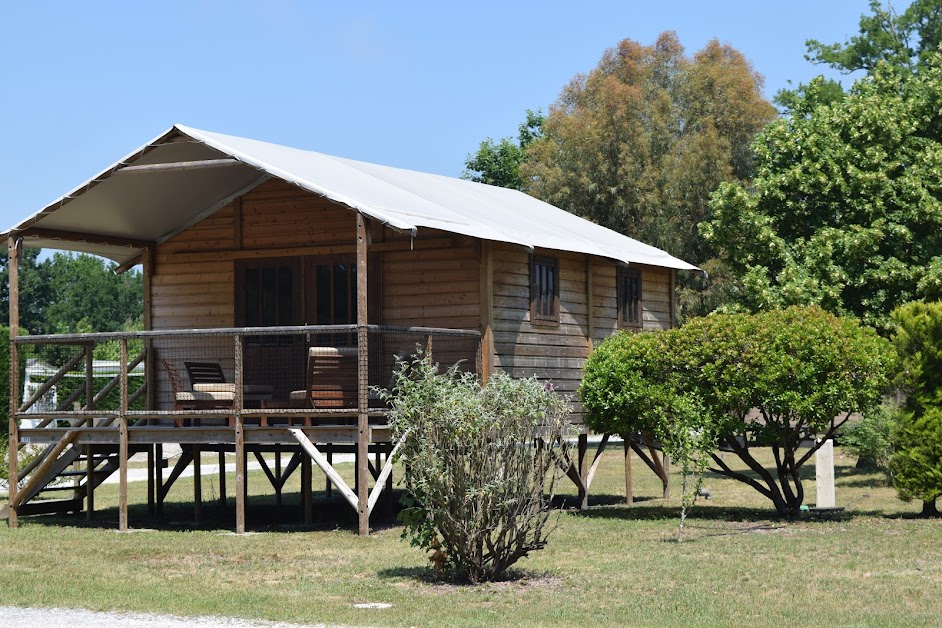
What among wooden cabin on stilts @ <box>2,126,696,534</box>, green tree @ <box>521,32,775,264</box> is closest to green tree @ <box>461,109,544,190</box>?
green tree @ <box>521,32,775,264</box>

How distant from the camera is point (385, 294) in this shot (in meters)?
19.8

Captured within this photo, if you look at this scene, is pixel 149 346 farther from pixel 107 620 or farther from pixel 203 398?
pixel 107 620

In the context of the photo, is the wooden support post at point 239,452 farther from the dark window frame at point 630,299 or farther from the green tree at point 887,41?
the green tree at point 887,41

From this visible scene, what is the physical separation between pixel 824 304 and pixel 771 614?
1668 centimetres

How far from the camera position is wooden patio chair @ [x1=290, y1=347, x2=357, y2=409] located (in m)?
17.1

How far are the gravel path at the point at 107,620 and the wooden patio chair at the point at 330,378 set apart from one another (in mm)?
6373

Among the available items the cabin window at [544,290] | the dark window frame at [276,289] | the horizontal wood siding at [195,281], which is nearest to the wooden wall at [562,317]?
the cabin window at [544,290]

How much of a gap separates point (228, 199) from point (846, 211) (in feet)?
43.1

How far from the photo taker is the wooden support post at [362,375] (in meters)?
16.4

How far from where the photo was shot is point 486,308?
1862cm

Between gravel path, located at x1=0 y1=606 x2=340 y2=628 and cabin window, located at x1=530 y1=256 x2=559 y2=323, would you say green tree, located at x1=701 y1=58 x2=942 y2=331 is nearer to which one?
cabin window, located at x1=530 y1=256 x2=559 y2=323

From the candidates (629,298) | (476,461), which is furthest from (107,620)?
(629,298)

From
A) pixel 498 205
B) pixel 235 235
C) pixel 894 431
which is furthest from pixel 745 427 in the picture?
pixel 235 235

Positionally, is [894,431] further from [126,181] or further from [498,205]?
[126,181]
